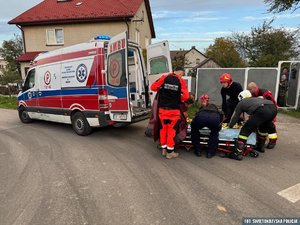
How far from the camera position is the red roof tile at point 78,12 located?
1822cm

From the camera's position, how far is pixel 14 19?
64.2ft

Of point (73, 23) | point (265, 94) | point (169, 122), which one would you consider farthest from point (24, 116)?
point (73, 23)

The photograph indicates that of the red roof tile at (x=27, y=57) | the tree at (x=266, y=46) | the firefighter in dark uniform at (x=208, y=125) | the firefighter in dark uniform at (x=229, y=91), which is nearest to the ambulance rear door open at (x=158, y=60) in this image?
the firefighter in dark uniform at (x=229, y=91)

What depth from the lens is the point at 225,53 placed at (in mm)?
48000

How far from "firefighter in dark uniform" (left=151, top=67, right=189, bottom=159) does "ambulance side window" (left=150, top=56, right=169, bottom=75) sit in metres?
1.97

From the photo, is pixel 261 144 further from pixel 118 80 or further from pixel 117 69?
pixel 117 69

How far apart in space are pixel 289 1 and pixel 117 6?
12.1 m

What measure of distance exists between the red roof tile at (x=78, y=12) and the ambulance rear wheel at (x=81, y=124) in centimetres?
1262

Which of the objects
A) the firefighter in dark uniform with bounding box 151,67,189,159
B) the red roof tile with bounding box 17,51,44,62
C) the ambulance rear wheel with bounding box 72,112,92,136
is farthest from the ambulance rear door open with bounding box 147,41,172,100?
the red roof tile with bounding box 17,51,44,62

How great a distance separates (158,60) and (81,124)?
283 centimetres

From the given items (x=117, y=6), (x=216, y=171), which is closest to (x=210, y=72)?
(x=216, y=171)

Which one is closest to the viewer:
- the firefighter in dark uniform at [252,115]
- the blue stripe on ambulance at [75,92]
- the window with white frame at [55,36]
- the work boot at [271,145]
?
the firefighter in dark uniform at [252,115]

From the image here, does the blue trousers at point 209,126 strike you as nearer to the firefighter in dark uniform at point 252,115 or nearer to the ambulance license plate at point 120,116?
the firefighter in dark uniform at point 252,115

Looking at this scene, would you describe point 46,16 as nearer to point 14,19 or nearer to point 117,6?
point 14,19
